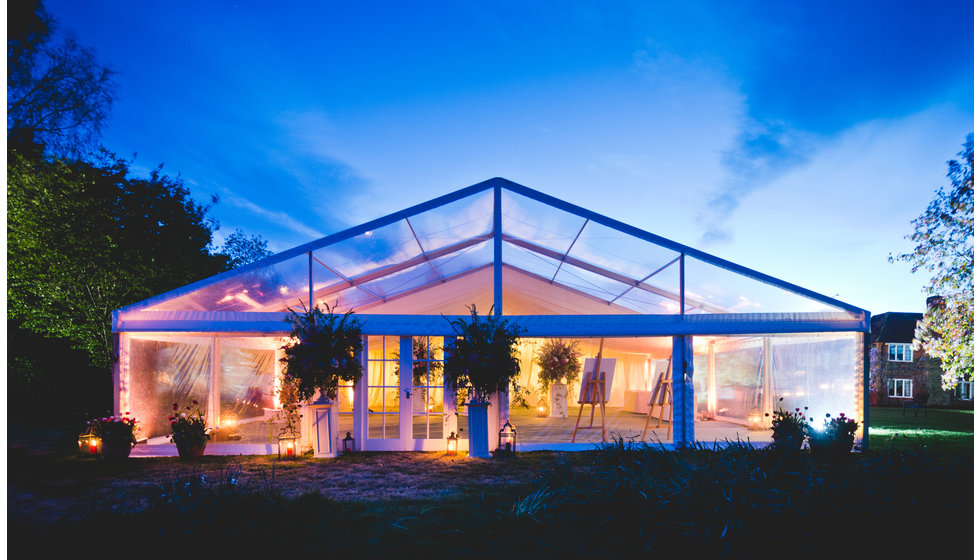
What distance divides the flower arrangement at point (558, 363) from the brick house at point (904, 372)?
20.9m

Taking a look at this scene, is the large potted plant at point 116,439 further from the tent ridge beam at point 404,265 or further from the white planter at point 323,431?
the tent ridge beam at point 404,265

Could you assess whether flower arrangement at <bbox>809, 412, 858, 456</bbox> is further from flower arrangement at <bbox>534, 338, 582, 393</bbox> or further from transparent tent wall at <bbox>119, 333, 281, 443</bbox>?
transparent tent wall at <bbox>119, 333, 281, 443</bbox>

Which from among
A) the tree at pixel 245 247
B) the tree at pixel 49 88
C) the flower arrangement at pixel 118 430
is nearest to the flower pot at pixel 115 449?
the flower arrangement at pixel 118 430

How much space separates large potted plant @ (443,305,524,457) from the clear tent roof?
1.10 meters

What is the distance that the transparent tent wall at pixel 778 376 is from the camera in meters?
9.20

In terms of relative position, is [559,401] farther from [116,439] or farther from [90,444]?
[90,444]

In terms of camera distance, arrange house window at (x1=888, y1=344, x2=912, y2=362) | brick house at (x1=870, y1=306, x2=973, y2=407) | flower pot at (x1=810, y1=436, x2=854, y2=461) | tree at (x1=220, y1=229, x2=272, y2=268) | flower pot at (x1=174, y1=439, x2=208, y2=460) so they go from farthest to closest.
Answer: tree at (x1=220, y1=229, x2=272, y2=268) → house window at (x1=888, y1=344, x2=912, y2=362) → brick house at (x1=870, y1=306, x2=973, y2=407) → flower pot at (x1=174, y1=439, x2=208, y2=460) → flower pot at (x1=810, y1=436, x2=854, y2=461)

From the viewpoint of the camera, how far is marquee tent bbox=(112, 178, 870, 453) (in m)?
8.62

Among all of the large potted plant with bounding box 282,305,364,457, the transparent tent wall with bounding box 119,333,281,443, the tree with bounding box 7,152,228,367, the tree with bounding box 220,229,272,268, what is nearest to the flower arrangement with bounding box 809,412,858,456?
the large potted plant with bounding box 282,305,364,457

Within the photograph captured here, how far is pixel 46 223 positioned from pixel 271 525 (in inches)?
429

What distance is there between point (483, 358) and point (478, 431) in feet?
4.62

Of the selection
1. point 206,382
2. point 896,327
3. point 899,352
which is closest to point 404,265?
point 206,382

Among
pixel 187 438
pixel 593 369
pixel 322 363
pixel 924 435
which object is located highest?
pixel 322 363

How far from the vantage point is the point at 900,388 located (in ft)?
91.6
